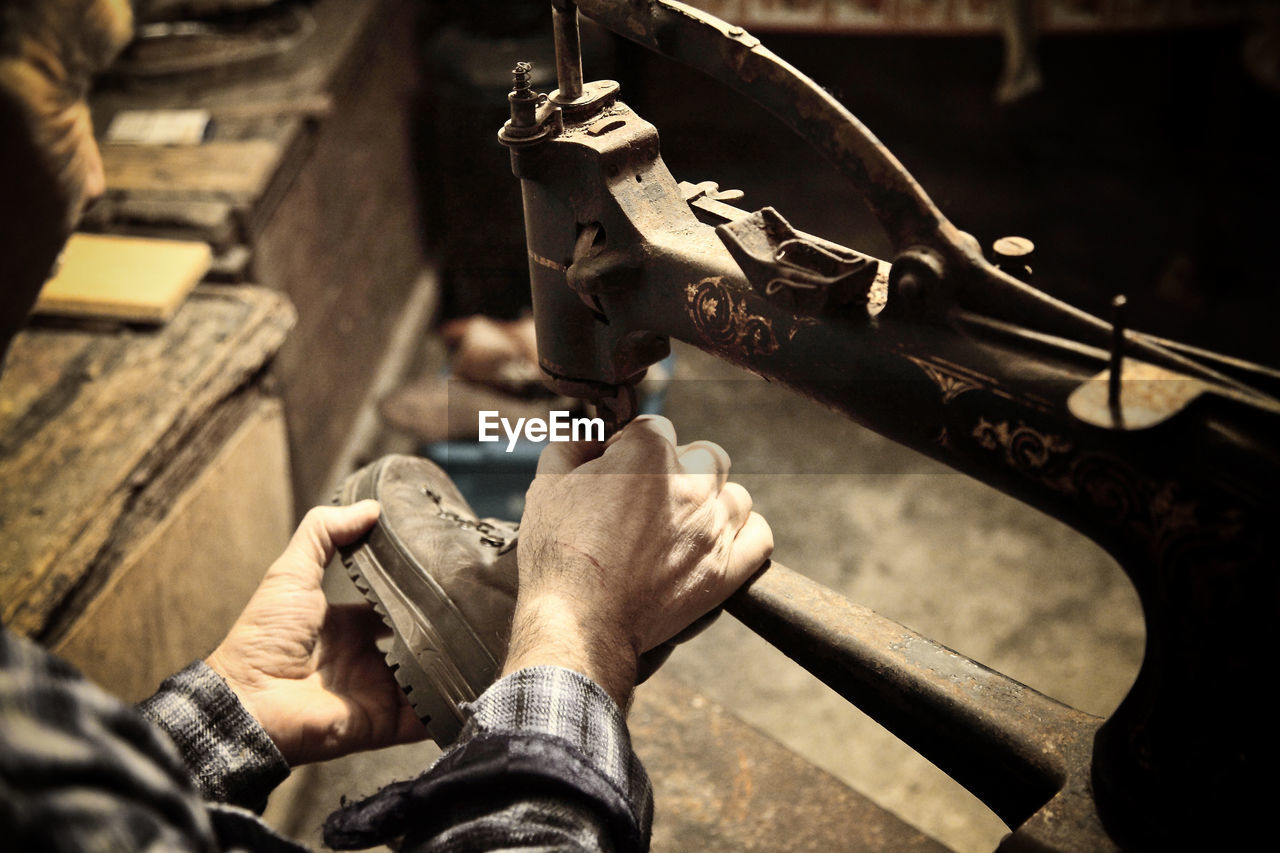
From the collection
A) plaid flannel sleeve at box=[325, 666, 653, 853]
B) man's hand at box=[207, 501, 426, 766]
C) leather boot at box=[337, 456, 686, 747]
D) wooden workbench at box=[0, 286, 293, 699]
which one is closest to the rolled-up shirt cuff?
plaid flannel sleeve at box=[325, 666, 653, 853]

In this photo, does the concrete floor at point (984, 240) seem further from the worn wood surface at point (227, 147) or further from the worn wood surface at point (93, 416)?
the worn wood surface at point (227, 147)

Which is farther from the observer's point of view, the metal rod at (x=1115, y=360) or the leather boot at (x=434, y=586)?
the leather boot at (x=434, y=586)

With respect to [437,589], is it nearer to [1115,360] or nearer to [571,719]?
[571,719]

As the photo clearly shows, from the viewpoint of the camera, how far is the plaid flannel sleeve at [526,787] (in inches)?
31.4

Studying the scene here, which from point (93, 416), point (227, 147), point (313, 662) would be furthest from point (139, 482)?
point (227, 147)

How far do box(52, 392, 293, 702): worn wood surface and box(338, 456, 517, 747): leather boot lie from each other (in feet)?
1.82

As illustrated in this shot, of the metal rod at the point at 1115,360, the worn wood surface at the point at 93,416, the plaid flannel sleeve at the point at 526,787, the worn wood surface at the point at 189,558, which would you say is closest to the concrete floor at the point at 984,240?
the worn wood surface at the point at 189,558

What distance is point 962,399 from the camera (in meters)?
0.82

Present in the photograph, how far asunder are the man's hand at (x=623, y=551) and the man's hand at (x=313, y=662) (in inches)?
12.1

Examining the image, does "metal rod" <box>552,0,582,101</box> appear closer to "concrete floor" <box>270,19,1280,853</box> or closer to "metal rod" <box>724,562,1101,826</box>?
"concrete floor" <box>270,19,1280,853</box>

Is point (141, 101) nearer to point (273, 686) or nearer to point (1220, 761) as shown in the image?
point (273, 686)

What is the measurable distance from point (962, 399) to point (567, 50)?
1.66 feet

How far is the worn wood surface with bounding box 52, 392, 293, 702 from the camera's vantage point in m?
1.60

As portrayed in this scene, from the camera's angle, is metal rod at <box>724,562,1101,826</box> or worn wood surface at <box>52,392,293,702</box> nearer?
metal rod at <box>724,562,1101,826</box>
